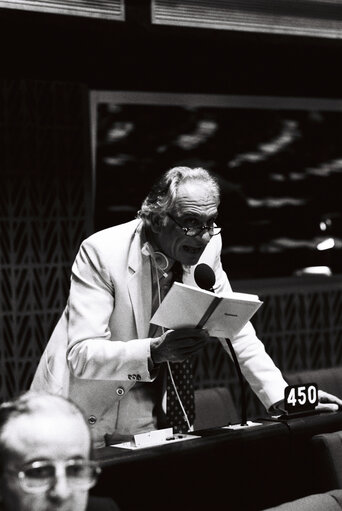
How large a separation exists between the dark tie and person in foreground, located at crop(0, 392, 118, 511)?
1.35 metres

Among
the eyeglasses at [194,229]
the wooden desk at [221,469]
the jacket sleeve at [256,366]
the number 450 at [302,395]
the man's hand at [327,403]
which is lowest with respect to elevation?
the wooden desk at [221,469]

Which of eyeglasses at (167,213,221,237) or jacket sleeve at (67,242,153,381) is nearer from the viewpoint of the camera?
jacket sleeve at (67,242,153,381)

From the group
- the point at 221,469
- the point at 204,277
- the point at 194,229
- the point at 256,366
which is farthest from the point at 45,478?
the point at 256,366

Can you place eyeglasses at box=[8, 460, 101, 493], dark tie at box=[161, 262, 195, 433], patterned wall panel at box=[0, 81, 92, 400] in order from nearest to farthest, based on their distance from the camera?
eyeglasses at box=[8, 460, 101, 493] < dark tie at box=[161, 262, 195, 433] < patterned wall panel at box=[0, 81, 92, 400]

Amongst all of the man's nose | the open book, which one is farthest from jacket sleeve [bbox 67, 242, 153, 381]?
the man's nose

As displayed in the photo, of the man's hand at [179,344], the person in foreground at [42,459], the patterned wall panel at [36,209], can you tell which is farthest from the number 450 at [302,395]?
the patterned wall panel at [36,209]

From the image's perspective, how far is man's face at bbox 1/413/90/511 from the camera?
4.33ft

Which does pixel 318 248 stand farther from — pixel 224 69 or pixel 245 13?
pixel 245 13

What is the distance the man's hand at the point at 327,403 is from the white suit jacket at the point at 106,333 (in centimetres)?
13

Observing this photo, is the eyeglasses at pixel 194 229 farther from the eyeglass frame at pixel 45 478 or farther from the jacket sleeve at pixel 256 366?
the eyeglass frame at pixel 45 478

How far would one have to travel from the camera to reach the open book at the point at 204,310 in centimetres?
227

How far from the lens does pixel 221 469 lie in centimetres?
242

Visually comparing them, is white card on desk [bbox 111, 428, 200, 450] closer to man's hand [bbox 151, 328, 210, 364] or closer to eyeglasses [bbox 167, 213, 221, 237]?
man's hand [bbox 151, 328, 210, 364]

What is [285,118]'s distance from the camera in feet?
20.0
